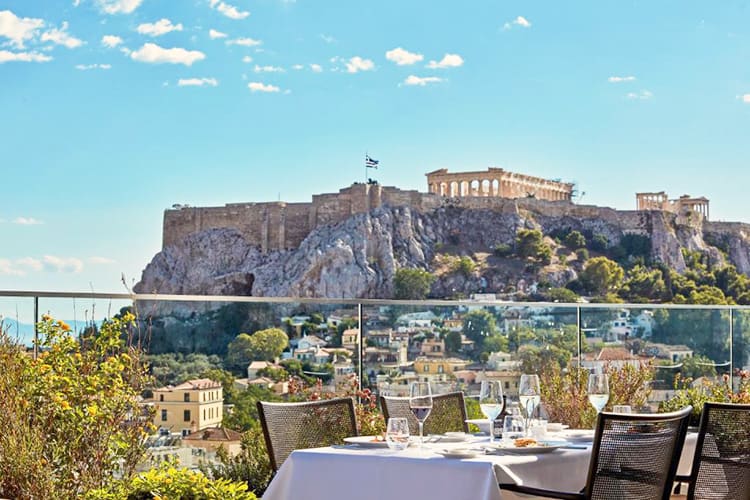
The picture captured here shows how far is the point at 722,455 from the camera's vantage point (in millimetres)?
3129

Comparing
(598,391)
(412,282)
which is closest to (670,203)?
(412,282)

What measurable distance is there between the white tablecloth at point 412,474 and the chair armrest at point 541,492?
20 mm

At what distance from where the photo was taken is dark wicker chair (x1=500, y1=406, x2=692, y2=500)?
277 cm

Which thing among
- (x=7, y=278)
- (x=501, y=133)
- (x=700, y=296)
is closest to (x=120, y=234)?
(x=7, y=278)

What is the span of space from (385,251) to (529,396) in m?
64.1

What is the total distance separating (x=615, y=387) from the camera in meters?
5.66

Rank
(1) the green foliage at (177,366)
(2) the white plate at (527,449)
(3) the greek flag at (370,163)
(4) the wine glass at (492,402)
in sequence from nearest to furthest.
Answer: (2) the white plate at (527,449)
(4) the wine glass at (492,402)
(1) the green foliage at (177,366)
(3) the greek flag at (370,163)

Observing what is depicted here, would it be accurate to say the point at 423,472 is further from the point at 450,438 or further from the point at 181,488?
the point at 181,488

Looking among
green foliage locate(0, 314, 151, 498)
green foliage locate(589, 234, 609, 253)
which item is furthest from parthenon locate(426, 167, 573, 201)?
green foliage locate(0, 314, 151, 498)

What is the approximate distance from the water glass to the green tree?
65556 millimetres

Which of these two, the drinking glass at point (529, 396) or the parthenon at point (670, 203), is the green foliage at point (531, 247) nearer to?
the parthenon at point (670, 203)

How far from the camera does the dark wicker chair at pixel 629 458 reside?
277cm

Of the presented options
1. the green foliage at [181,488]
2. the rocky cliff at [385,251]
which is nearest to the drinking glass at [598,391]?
the green foliage at [181,488]

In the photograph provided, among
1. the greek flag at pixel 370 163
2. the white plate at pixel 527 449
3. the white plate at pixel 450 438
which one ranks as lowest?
the white plate at pixel 450 438
